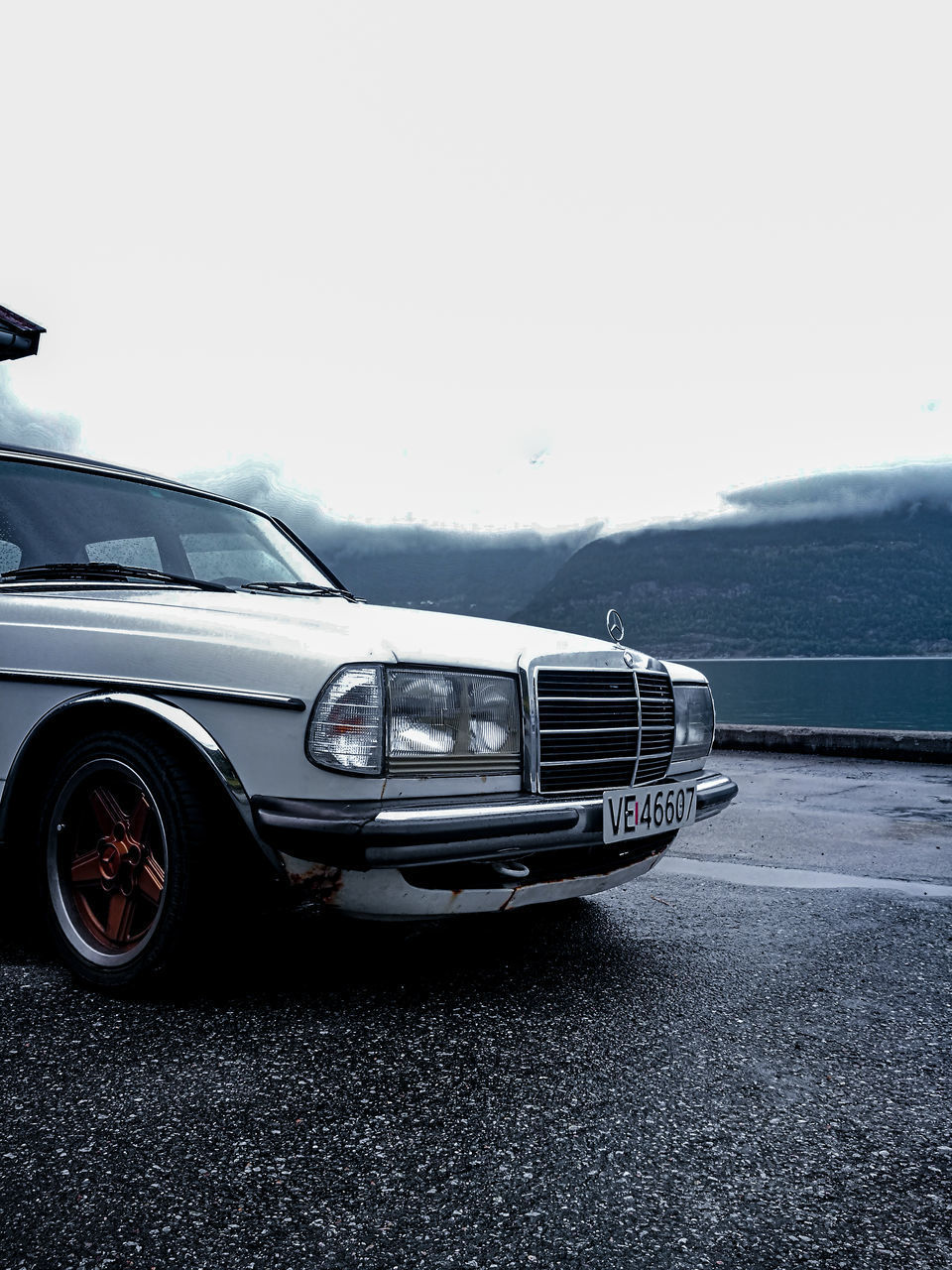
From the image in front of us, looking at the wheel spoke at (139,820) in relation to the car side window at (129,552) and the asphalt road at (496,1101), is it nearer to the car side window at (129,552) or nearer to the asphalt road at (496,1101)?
the asphalt road at (496,1101)

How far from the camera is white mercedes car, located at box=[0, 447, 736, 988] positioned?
217 cm

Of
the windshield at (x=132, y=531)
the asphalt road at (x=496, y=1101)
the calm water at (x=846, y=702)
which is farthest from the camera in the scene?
the calm water at (x=846, y=702)

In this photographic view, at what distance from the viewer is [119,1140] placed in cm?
168

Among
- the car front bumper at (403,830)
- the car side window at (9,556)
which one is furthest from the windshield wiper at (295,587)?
the car front bumper at (403,830)

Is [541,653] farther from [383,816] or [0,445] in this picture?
[0,445]

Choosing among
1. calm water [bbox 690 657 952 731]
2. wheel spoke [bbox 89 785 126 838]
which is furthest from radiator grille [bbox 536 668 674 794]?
calm water [bbox 690 657 952 731]

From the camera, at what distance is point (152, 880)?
236 cm

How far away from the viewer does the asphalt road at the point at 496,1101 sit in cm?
141

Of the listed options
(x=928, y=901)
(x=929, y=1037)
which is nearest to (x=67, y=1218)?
(x=929, y=1037)

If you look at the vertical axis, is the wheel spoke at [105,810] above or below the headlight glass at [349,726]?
below

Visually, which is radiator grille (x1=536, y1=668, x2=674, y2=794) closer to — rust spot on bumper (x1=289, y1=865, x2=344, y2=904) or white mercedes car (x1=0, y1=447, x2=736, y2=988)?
white mercedes car (x1=0, y1=447, x2=736, y2=988)

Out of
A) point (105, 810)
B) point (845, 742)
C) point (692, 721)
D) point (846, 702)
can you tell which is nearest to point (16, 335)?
point (105, 810)

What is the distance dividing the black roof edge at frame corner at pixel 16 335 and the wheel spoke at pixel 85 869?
830 cm

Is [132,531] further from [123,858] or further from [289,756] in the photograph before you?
[289,756]
